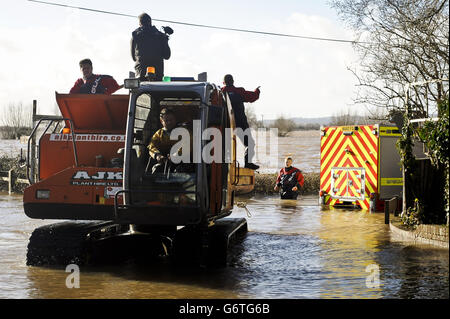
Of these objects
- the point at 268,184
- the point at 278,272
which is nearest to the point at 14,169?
the point at 268,184

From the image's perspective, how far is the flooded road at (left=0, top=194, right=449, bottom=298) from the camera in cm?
817

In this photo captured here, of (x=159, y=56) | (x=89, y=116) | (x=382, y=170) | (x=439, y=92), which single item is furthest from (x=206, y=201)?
(x=439, y=92)

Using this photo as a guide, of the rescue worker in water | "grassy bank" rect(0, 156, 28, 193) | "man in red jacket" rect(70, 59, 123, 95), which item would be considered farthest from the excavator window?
"grassy bank" rect(0, 156, 28, 193)

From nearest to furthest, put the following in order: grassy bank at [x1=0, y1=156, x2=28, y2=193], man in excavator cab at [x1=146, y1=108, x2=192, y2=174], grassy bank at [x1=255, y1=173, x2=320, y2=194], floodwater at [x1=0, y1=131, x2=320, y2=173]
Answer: man in excavator cab at [x1=146, y1=108, x2=192, y2=174]
grassy bank at [x1=255, y1=173, x2=320, y2=194]
grassy bank at [x1=0, y1=156, x2=28, y2=193]
floodwater at [x1=0, y1=131, x2=320, y2=173]

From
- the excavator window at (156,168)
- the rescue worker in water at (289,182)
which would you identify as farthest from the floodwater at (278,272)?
the rescue worker in water at (289,182)

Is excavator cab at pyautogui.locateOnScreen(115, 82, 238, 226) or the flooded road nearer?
the flooded road

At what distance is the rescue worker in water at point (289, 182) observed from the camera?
818 inches

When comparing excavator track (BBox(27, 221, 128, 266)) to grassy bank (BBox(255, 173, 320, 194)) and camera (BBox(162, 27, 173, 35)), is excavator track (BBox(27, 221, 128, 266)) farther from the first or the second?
grassy bank (BBox(255, 173, 320, 194))

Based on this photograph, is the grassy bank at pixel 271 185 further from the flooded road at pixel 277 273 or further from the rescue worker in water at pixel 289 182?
the flooded road at pixel 277 273

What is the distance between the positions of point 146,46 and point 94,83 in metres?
1.32

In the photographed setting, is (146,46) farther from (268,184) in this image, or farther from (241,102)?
(268,184)

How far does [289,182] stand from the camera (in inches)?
828

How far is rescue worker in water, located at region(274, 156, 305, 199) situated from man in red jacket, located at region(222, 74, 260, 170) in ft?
25.4

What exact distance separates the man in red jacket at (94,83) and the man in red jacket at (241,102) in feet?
7.61
